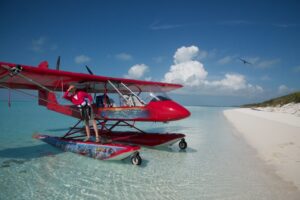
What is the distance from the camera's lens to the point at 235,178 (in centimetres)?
494

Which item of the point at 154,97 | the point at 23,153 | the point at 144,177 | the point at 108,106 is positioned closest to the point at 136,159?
the point at 144,177

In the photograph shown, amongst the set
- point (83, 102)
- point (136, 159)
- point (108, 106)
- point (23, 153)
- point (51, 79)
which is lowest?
point (23, 153)

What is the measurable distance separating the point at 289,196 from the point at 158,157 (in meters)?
4.02

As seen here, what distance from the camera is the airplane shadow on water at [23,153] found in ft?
20.9

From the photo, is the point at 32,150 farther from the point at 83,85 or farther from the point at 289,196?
the point at 289,196

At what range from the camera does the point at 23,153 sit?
7.50 m

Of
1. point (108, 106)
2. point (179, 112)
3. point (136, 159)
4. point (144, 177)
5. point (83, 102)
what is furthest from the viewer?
point (108, 106)

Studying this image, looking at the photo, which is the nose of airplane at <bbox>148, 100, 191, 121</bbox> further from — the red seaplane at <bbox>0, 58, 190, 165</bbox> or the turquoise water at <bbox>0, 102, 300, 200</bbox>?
the turquoise water at <bbox>0, 102, 300, 200</bbox>

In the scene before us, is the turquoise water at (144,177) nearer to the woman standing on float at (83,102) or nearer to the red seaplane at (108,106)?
the red seaplane at (108,106)

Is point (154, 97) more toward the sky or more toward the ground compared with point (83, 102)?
more toward the sky

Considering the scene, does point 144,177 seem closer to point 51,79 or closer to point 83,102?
point 83,102

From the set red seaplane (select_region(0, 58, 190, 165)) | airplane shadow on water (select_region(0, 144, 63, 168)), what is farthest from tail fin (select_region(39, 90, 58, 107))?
airplane shadow on water (select_region(0, 144, 63, 168))

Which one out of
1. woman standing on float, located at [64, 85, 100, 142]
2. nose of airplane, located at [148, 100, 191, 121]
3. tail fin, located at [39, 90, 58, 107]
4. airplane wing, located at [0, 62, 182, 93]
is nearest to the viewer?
airplane wing, located at [0, 62, 182, 93]

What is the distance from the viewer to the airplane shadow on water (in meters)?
6.36
